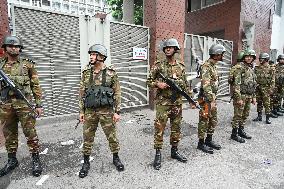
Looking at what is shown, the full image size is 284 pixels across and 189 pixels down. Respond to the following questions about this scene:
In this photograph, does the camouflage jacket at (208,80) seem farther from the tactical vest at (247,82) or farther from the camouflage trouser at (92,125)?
the camouflage trouser at (92,125)

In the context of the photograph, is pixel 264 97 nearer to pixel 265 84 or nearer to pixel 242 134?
pixel 265 84

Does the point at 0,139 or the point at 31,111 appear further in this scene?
the point at 0,139

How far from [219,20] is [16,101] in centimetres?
1153

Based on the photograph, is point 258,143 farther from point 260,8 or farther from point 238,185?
point 260,8

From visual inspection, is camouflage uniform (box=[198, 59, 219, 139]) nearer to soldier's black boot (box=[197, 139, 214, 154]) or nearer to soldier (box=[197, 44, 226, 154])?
soldier (box=[197, 44, 226, 154])

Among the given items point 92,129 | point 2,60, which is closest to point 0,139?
point 2,60

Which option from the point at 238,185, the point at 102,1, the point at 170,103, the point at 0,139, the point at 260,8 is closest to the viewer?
the point at 238,185

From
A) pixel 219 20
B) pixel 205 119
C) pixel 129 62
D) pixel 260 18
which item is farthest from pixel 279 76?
pixel 260 18

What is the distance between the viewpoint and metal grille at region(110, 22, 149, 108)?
23.9 ft

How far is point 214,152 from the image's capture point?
4688 millimetres

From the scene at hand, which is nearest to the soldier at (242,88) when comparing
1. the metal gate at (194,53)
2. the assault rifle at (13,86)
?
the metal gate at (194,53)

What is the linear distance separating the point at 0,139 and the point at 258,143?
5.38m

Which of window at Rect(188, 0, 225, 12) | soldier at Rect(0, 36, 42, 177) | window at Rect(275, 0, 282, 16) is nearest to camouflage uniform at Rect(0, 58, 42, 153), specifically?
soldier at Rect(0, 36, 42, 177)

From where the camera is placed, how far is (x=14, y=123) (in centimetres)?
379
